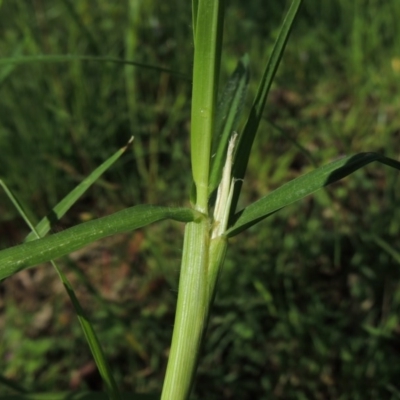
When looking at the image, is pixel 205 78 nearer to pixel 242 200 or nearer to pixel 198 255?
pixel 198 255

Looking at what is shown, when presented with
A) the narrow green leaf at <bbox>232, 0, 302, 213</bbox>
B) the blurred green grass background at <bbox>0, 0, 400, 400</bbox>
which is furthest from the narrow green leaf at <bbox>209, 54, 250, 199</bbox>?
the blurred green grass background at <bbox>0, 0, 400, 400</bbox>

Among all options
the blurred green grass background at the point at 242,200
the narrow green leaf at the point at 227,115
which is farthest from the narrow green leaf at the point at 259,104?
the blurred green grass background at the point at 242,200

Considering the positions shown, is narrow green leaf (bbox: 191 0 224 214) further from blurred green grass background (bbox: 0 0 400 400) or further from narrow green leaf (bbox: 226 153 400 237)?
blurred green grass background (bbox: 0 0 400 400)

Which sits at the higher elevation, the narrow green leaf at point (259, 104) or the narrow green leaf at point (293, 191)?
the narrow green leaf at point (259, 104)

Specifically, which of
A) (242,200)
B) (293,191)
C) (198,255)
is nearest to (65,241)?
(198,255)

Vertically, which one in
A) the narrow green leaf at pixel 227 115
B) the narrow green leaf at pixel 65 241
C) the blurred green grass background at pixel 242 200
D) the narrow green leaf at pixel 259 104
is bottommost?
the blurred green grass background at pixel 242 200

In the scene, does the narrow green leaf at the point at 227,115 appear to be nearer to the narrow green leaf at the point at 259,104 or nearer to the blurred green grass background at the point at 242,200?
the narrow green leaf at the point at 259,104

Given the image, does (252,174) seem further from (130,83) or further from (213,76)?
(213,76)
